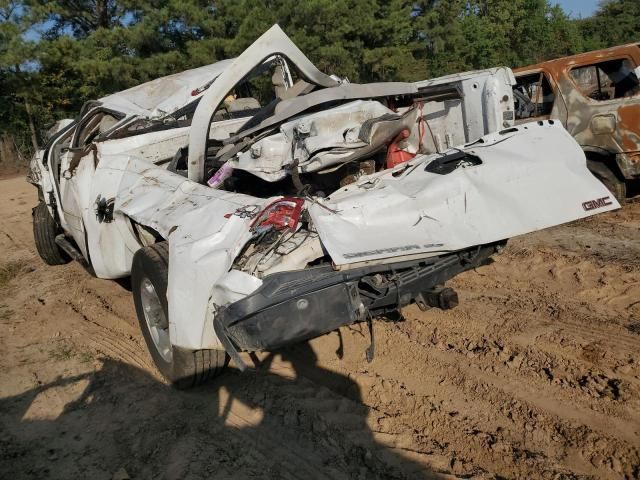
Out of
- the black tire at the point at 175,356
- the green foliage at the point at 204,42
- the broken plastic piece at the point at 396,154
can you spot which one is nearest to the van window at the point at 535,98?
the broken plastic piece at the point at 396,154

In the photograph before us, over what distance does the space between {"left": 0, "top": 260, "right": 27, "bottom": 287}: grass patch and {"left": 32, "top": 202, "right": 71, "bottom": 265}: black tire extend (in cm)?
44

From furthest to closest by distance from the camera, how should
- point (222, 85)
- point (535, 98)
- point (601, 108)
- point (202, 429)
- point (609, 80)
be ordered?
point (535, 98)
point (609, 80)
point (601, 108)
point (222, 85)
point (202, 429)

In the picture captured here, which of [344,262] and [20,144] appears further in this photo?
[20,144]

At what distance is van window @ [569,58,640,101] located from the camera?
6.84 meters

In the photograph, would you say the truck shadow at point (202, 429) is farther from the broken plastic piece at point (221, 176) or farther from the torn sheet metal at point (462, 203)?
the broken plastic piece at point (221, 176)

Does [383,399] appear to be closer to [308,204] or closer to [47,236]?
[308,204]

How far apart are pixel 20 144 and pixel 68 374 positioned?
80.8 feet

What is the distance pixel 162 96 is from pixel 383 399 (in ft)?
12.9

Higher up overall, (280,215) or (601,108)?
(280,215)

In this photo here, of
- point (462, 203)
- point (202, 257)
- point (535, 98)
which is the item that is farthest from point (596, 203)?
point (535, 98)

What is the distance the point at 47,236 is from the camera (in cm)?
679

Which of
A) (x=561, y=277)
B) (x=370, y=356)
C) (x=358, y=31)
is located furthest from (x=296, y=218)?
(x=358, y=31)

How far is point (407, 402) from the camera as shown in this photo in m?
3.17

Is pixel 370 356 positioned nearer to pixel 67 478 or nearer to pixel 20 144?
pixel 67 478
